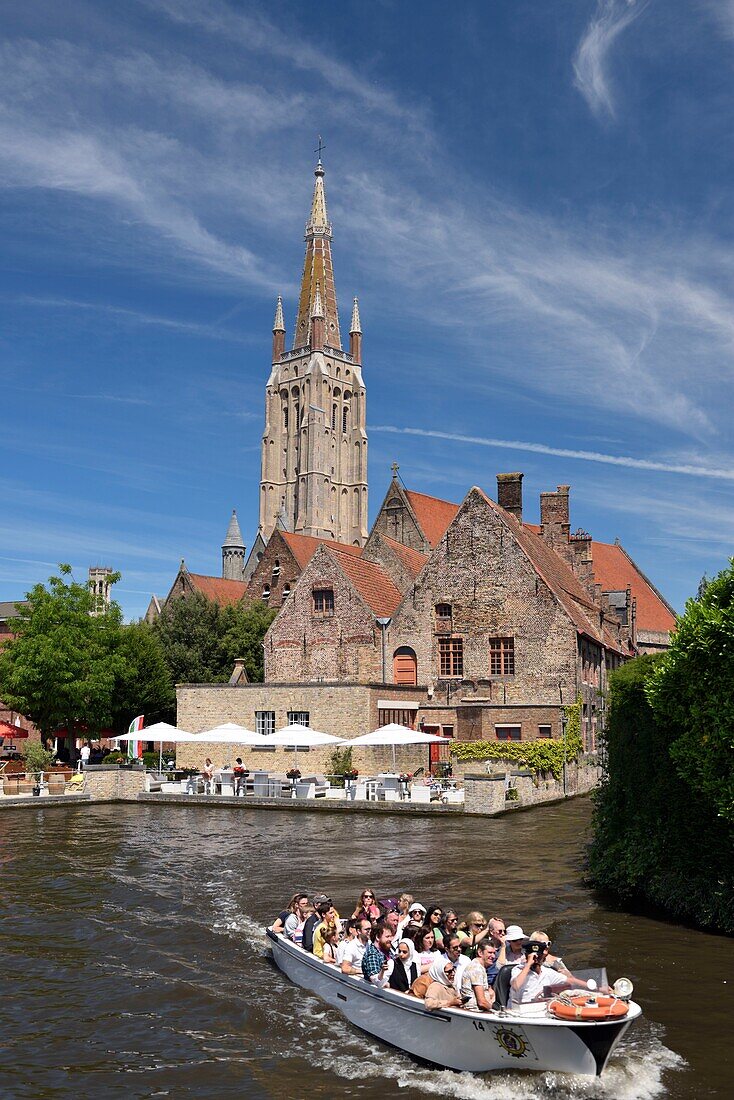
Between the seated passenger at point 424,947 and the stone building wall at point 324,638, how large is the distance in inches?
1341

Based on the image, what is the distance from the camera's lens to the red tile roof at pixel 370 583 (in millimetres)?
49625

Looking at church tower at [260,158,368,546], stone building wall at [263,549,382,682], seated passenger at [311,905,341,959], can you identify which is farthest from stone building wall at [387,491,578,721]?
church tower at [260,158,368,546]

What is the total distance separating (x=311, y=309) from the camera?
136250 millimetres

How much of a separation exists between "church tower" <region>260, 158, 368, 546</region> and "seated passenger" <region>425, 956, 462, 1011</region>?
11425 cm

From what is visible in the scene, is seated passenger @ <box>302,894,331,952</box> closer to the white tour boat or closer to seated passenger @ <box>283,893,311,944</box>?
seated passenger @ <box>283,893,311,944</box>

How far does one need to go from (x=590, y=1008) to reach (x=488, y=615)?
35104 millimetres

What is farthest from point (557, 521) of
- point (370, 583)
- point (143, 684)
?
point (143, 684)

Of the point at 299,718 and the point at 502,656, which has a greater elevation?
the point at 502,656

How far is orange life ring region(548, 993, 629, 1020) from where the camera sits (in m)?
10.4

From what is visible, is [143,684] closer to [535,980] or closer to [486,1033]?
[535,980]

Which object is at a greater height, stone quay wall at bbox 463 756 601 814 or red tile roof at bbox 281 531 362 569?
red tile roof at bbox 281 531 362 569

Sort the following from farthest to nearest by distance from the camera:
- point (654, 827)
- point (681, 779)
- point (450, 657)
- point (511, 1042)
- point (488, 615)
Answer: point (450, 657) < point (488, 615) < point (654, 827) < point (681, 779) < point (511, 1042)

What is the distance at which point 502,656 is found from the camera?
44906 mm

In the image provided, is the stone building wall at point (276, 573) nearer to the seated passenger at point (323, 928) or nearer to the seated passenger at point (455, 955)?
the seated passenger at point (323, 928)
